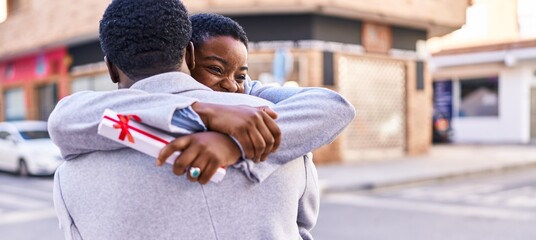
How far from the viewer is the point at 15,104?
21.5 meters

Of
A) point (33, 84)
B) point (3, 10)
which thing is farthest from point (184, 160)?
point (3, 10)

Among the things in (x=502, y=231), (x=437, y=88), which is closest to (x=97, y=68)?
(x=502, y=231)

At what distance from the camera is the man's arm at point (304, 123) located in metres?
1.12

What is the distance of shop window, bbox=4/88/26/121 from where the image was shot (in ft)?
68.7

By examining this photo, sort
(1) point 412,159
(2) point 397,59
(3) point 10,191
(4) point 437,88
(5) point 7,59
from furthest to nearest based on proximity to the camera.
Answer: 1. (4) point 437,88
2. (5) point 7,59
3. (2) point 397,59
4. (1) point 412,159
5. (3) point 10,191

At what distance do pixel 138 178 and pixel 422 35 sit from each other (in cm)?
1639

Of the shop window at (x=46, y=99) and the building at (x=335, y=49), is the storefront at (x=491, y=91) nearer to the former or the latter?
the building at (x=335, y=49)

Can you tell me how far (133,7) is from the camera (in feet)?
3.60

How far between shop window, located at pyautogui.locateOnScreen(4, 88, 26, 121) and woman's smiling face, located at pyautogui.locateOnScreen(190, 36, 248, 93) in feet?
69.5

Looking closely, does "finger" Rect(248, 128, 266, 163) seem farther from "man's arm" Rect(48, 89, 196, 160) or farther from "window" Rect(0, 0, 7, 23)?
"window" Rect(0, 0, 7, 23)

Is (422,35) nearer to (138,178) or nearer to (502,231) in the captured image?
(502,231)

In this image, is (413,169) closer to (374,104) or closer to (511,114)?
(374,104)

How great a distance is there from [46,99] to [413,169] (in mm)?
13264

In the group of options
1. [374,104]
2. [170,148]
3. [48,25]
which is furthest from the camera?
[48,25]
